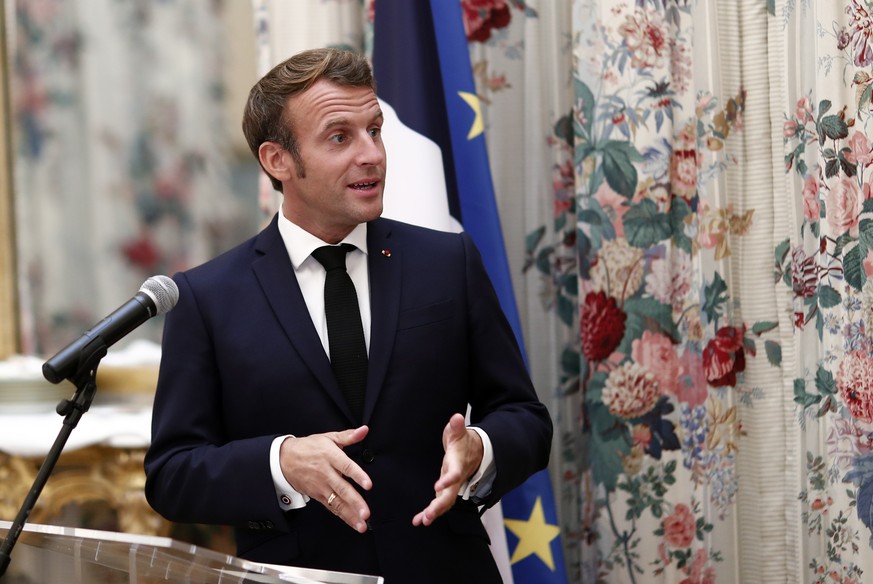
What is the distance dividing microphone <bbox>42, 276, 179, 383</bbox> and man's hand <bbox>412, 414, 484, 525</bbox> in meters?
0.46

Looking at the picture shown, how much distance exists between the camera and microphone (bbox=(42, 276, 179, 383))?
1170 mm

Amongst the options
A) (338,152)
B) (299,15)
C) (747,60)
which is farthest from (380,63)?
(747,60)

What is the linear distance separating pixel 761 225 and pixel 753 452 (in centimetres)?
50

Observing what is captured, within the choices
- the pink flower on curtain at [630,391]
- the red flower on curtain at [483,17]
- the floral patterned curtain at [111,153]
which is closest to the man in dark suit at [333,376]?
the pink flower on curtain at [630,391]

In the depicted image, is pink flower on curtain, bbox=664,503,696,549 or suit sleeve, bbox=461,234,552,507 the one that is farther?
pink flower on curtain, bbox=664,503,696,549

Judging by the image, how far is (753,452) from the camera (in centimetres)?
222

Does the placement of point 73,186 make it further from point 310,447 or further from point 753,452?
point 753,452

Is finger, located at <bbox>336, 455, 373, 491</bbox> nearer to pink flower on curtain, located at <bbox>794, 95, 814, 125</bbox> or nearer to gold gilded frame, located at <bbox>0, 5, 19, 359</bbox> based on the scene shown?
pink flower on curtain, located at <bbox>794, 95, 814, 125</bbox>

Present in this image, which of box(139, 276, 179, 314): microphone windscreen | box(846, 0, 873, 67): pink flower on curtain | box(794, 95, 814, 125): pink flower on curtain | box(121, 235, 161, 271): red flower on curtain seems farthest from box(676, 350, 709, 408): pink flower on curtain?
box(121, 235, 161, 271): red flower on curtain

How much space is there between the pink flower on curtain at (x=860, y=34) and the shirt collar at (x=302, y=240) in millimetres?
977

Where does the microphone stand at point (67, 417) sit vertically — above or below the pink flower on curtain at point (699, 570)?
above

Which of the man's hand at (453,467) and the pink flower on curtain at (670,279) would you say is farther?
the pink flower on curtain at (670,279)

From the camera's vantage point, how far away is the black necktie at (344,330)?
1699 mm

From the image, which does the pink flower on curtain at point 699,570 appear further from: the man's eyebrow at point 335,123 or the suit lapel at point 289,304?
the man's eyebrow at point 335,123
